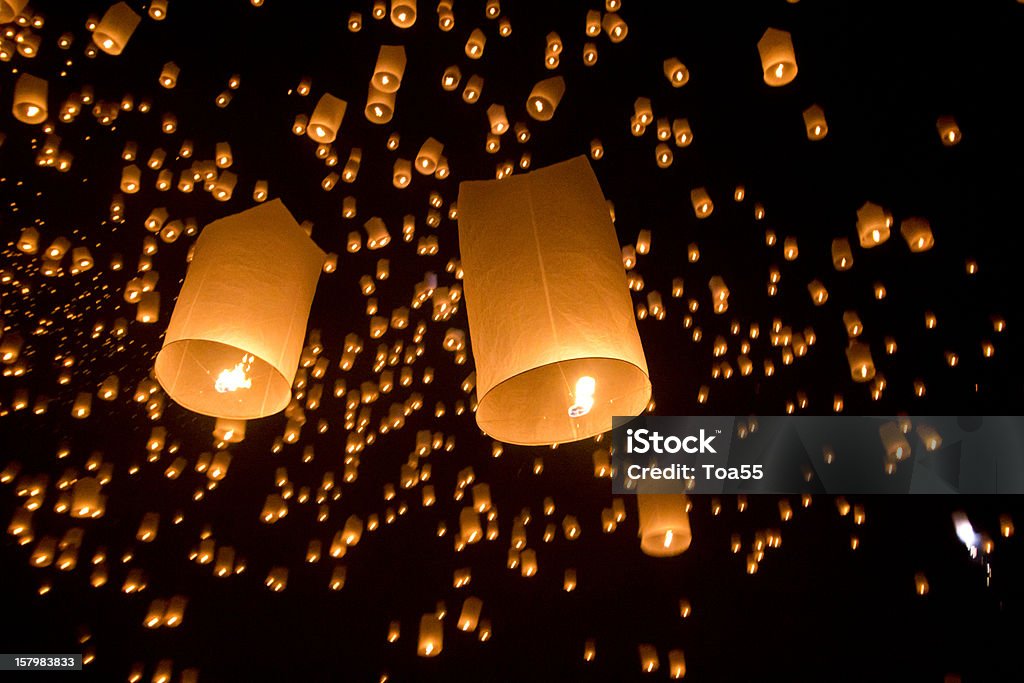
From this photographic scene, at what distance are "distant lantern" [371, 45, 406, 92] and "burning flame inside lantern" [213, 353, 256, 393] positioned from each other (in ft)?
2.93

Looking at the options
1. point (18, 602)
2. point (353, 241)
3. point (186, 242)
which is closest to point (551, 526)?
point (353, 241)

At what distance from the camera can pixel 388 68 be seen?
204 cm

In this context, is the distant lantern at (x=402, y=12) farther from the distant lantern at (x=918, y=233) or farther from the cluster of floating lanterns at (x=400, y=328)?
the distant lantern at (x=918, y=233)

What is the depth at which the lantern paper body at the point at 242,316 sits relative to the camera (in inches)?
68.1

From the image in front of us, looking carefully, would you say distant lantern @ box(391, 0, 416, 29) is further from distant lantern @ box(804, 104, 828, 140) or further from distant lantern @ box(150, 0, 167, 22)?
distant lantern @ box(804, 104, 828, 140)

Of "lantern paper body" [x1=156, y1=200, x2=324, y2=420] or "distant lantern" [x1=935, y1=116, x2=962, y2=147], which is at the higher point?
"distant lantern" [x1=935, y1=116, x2=962, y2=147]

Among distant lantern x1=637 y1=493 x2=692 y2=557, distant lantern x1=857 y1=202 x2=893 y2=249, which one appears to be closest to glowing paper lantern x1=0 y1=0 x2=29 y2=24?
distant lantern x1=857 y1=202 x2=893 y2=249

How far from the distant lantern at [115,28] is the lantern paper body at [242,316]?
2.15 ft

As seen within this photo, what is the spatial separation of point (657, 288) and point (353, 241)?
139 cm

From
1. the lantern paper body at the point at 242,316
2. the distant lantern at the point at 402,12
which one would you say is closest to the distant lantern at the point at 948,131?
the distant lantern at the point at 402,12

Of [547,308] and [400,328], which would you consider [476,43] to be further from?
[400,328]

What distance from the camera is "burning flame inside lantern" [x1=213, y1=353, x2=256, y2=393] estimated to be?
1.99 meters

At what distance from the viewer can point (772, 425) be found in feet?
11.4

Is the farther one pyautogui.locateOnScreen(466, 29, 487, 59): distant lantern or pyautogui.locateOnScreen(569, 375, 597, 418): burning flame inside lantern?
pyautogui.locateOnScreen(466, 29, 487, 59): distant lantern
